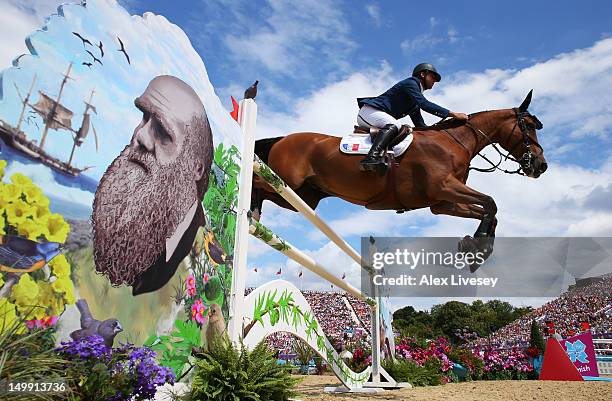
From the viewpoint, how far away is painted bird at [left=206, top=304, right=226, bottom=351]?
1.77 m

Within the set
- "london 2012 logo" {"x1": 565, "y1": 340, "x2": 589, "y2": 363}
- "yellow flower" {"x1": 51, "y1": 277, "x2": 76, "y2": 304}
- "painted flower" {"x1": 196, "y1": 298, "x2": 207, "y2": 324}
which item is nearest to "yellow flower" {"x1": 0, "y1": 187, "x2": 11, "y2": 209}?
"yellow flower" {"x1": 51, "y1": 277, "x2": 76, "y2": 304}

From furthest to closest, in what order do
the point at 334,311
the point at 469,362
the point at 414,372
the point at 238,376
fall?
the point at 334,311 → the point at 469,362 → the point at 414,372 → the point at 238,376

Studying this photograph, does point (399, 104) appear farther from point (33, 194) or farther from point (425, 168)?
point (33, 194)

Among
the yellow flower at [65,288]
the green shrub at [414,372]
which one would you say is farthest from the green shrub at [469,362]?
the yellow flower at [65,288]

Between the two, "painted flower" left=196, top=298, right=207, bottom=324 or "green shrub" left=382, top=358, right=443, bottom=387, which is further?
"green shrub" left=382, top=358, right=443, bottom=387

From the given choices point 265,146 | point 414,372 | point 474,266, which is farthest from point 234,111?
point 414,372

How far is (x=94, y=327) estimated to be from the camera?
1171 millimetres

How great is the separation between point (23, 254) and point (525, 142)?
134 inches

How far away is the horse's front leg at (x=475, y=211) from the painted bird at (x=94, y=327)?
2.34 meters

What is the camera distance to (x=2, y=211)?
3.14ft

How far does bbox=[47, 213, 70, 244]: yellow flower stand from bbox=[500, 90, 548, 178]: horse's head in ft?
10.6

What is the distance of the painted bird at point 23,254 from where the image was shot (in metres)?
0.96

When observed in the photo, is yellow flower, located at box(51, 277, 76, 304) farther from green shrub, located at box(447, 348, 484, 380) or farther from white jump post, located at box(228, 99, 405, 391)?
green shrub, located at box(447, 348, 484, 380)

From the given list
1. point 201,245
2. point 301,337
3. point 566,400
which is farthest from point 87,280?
point 566,400
